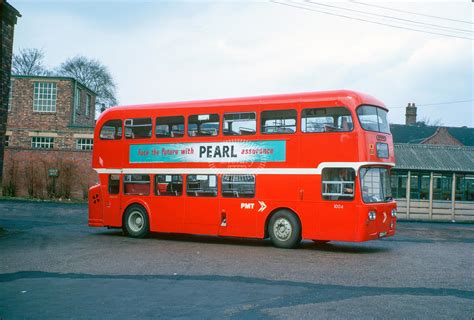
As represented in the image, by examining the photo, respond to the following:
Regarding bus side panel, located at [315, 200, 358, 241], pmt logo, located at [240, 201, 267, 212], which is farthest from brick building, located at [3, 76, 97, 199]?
bus side panel, located at [315, 200, 358, 241]

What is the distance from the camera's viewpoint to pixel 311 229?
13.2 m

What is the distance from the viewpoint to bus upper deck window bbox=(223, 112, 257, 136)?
14211 millimetres

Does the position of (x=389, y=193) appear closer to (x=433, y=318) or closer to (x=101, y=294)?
(x=433, y=318)

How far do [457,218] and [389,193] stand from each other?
17.5 metres

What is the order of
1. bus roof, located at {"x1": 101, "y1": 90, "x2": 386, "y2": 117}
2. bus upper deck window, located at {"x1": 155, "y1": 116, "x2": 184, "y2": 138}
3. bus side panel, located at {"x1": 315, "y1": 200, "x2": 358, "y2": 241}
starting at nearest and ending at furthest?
bus side panel, located at {"x1": 315, "y1": 200, "x2": 358, "y2": 241}, bus roof, located at {"x1": 101, "y1": 90, "x2": 386, "y2": 117}, bus upper deck window, located at {"x1": 155, "y1": 116, "x2": 184, "y2": 138}

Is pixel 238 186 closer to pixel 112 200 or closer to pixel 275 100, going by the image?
pixel 275 100

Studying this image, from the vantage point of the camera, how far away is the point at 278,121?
13.8 metres

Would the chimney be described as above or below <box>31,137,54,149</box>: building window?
above

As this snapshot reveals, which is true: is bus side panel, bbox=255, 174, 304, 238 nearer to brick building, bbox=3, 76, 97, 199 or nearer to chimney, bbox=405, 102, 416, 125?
brick building, bbox=3, 76, 97, 199

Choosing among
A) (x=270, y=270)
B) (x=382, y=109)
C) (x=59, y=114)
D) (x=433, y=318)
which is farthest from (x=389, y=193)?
(x=59, y=114)

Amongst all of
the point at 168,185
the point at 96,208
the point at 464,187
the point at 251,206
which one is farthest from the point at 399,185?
the point at 96,208

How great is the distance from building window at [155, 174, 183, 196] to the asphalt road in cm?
144

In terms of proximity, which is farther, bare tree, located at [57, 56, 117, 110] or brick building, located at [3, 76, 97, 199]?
bare tree, located at [57, 56, 117, 110]

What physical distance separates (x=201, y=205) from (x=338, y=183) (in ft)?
13.3
